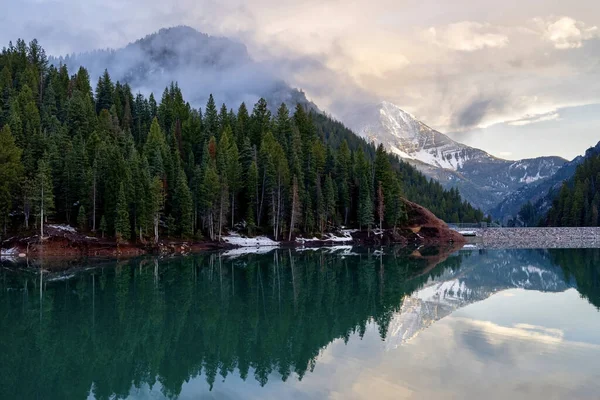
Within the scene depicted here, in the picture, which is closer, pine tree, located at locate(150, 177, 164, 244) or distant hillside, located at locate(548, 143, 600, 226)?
pine tree, located at locate(150, 177, 164, 244)

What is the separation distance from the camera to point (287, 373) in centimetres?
1802

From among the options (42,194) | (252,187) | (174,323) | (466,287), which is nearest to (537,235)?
(252,187)

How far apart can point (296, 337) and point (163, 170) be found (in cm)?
6352

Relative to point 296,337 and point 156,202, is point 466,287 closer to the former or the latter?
point 296,337

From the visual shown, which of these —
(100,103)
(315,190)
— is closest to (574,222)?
(315,190)

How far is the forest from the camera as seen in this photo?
69750mm

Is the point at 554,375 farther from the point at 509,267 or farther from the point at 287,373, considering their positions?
the point at 509,267

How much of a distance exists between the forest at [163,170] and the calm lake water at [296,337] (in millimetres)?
25643

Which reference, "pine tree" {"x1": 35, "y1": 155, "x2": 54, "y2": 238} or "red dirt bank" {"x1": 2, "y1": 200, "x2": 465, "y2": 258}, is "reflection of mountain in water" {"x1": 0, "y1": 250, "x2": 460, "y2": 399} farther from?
"pine tree" {"x1": 35, "y1": 155, "x2": 54, "y2": 238}

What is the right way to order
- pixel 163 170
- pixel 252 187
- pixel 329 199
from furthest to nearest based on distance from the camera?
pixel 329 199
pixel 252 187
pixel 163 170

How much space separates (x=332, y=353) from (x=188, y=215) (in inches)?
2335

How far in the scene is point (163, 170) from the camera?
81.9 m

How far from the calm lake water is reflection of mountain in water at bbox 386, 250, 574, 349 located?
18 cm

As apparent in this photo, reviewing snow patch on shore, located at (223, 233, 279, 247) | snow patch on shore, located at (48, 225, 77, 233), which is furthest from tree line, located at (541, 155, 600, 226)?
snow patch on shore, located at (48, 225, 77, 233)
